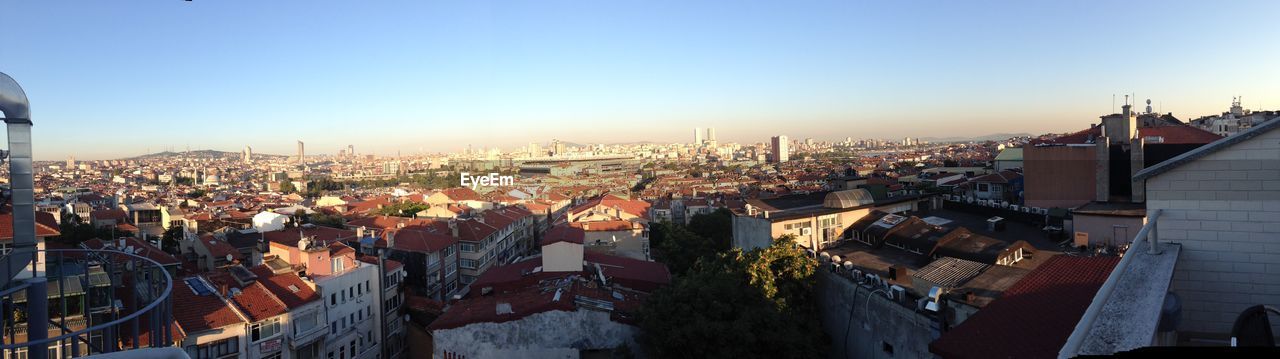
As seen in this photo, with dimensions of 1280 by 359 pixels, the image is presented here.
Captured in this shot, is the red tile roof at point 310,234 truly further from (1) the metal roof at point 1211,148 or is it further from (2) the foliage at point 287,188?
(2) the foliage at point 287,188

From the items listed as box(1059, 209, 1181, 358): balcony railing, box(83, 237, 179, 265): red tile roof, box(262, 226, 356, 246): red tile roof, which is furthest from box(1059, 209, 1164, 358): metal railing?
box(262, 226, 356, 246): red tile roof

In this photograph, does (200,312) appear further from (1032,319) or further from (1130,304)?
(1130,304)

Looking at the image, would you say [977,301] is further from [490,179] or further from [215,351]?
[490,179]

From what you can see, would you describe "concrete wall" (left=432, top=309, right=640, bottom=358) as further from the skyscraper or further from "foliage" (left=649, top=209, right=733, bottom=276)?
the skyscraper

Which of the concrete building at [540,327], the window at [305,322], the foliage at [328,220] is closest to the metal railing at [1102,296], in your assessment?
the concrete building at [540,327]

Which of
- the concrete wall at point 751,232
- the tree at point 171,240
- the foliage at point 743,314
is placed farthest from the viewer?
the tree at point 171,240
